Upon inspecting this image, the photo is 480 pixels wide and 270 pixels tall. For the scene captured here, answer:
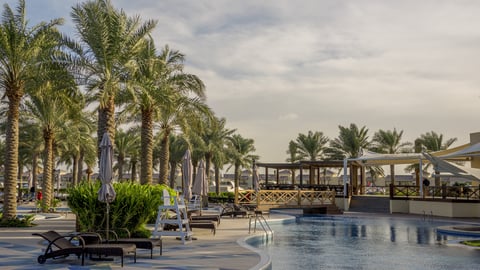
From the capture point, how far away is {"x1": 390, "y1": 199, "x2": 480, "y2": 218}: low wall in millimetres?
25656

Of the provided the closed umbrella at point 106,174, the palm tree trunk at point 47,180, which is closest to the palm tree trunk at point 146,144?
the palm tree trunk at point 47,180

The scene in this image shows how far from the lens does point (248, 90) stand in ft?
79.9

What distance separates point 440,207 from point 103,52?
Result: 19.4 metres

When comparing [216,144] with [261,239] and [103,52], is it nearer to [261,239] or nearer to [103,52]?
[103,52]

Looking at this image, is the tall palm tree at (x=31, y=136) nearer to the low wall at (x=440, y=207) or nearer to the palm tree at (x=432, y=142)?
the low wall at (x=440, y=207)

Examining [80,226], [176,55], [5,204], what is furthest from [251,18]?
[5,204]

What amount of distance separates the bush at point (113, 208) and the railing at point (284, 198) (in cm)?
1430

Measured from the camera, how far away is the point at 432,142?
46406 millimetres

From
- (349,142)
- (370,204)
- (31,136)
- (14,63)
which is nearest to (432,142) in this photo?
(349,142)

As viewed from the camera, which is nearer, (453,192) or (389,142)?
(453,192)

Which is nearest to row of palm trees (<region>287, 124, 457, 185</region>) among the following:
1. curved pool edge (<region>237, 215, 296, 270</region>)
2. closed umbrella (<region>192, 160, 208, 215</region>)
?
curved pool edge (<region>237, 215, 296, 270</region>)

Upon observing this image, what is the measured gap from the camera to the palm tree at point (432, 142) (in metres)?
46.2

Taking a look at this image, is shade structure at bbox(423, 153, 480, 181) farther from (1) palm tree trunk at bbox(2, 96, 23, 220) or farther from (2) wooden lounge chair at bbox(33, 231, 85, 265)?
(1) palm tree trunk at bbox(2, 96, 23, 220)

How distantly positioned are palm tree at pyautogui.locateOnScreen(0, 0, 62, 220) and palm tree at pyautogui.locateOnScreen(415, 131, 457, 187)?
37270 mm
